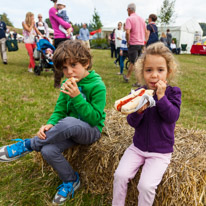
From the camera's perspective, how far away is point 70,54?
6.19 feet

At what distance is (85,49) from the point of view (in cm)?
207

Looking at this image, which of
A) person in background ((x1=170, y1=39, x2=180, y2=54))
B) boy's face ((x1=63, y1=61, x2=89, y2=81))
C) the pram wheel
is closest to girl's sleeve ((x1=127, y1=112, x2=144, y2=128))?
boy's face ((x1=63, y1=61, x2=89, y2=81))

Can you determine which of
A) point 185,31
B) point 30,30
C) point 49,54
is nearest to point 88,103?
point 49,54

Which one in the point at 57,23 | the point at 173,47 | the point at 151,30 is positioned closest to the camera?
the point at 57,23

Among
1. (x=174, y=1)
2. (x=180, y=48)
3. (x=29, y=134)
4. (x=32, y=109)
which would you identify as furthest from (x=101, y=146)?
(x=174, y=1)

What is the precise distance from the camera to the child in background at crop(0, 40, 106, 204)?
1795 mm

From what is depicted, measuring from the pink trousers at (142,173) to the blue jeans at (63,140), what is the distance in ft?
1.35

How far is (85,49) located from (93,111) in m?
0.68

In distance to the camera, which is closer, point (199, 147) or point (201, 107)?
point (199, 147)

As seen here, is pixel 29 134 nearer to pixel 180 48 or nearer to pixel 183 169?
pixel 183 169

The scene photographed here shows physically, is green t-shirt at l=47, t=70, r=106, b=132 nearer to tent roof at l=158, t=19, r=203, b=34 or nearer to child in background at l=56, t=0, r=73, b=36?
child in background at l=56, t=0, r=73, b=36

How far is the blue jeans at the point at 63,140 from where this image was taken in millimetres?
1789

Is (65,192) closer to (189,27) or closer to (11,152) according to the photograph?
(11,152)

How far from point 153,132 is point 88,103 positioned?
0.64 metres
